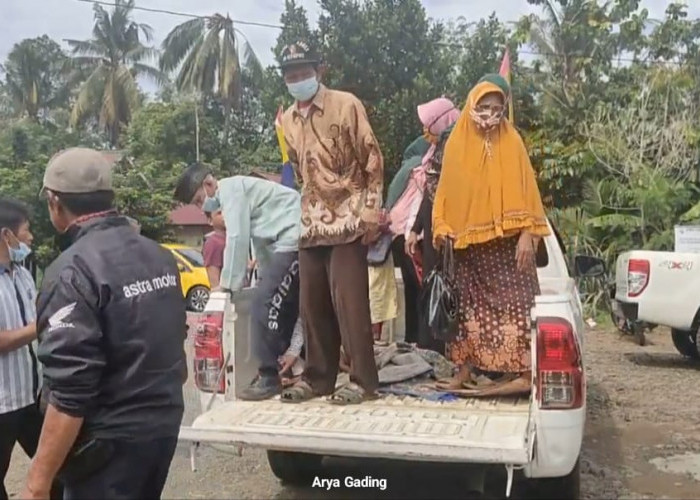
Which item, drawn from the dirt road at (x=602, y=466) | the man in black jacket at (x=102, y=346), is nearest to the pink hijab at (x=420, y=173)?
the dirt road at (x=602, y=466)

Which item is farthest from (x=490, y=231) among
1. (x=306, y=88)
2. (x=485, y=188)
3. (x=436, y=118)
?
(x=436, y=118)

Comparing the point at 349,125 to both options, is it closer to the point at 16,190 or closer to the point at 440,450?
the point at 440,450

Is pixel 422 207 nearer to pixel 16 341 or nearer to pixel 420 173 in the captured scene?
pixel 420 173

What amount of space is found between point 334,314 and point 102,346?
7.22ft

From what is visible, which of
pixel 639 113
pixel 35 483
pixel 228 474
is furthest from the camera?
pixel 639 113

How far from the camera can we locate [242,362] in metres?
4.25

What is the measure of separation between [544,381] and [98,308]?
1.98m

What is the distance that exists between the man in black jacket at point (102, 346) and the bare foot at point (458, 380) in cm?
214

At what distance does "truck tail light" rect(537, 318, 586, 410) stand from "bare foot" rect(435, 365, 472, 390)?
34.6 inches

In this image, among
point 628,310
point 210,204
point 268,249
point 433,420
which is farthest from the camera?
point 628,310

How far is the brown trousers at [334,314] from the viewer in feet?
13.8

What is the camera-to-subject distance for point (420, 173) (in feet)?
17.6

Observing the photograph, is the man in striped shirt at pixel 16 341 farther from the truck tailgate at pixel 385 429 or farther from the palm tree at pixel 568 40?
the palm tree at pixel 568 40

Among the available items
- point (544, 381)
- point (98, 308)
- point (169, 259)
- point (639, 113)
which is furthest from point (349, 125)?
point (639, 113)
